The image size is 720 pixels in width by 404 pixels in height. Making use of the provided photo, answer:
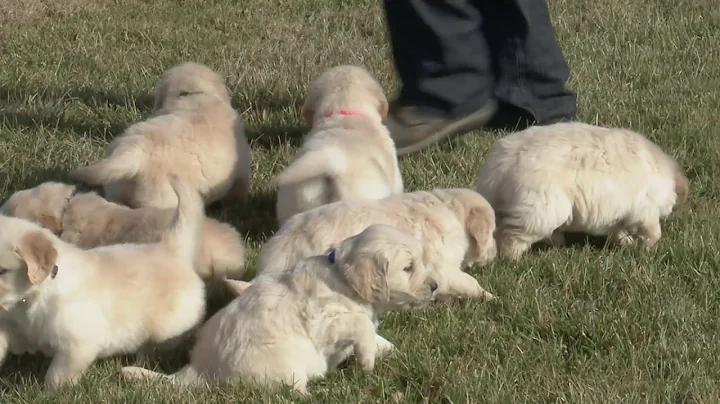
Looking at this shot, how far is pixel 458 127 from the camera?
616 cm

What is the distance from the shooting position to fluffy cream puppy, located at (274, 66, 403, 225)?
451 cm

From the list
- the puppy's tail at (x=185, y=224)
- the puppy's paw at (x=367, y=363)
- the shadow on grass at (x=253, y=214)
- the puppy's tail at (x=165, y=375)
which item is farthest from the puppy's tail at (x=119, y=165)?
the puppy's paw at (x=367, y=363)

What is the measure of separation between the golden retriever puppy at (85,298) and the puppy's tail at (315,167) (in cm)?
69

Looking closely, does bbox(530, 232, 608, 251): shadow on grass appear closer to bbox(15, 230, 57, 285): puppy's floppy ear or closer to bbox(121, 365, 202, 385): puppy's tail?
bbox(121, 365, 202, 385): puppy's tail

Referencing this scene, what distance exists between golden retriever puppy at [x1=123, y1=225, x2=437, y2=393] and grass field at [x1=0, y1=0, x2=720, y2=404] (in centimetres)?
9

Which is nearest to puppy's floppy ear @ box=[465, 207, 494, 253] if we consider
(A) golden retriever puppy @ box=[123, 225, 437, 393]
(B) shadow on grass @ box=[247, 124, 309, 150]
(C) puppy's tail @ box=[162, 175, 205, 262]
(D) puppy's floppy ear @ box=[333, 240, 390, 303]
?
(A) golden retriever puppy @ box=[123, 225, 437, 393]

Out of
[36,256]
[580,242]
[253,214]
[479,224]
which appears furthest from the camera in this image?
[253,214]

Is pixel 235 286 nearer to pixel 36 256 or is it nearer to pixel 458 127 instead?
pixel 36 256

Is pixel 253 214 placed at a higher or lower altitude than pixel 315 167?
lower

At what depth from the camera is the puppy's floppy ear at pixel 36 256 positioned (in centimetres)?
351

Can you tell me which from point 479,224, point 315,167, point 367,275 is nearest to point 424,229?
point 479,224

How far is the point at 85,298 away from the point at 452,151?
2814mm

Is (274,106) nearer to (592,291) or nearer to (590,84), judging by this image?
(590,84)

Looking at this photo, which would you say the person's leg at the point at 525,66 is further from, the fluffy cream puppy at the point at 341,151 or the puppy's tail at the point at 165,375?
the puppy's tail at the point at 165,375
